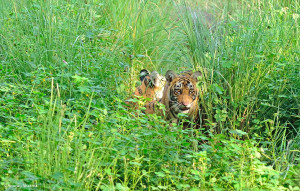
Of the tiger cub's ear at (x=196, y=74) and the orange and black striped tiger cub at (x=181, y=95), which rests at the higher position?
the tiger cub's ear at (x=196, y=74)

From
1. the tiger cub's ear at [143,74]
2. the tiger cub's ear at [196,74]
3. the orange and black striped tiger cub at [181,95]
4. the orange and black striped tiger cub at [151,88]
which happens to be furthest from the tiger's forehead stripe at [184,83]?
the tiger cub's ear at [143,74]

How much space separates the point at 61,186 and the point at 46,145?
0.34 m

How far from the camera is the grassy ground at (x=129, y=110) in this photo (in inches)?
117

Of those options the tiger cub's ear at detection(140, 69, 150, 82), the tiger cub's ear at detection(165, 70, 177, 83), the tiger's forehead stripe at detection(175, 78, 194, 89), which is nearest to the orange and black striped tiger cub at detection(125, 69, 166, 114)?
the tiger cub's ear at detection(140, 69, 150, 82)

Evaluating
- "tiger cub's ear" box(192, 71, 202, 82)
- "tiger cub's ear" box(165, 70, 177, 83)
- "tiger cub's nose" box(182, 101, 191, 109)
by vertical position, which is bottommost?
"tiger cub's nose" box(182, 101, 191, 109)

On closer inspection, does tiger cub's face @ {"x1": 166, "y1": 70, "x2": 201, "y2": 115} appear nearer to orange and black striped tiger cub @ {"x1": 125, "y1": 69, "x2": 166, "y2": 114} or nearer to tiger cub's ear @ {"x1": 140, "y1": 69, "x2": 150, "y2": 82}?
orange and black striped tiger cub @ {"x1": 125, "y1": 69, "x2": 166, "y2": 114}

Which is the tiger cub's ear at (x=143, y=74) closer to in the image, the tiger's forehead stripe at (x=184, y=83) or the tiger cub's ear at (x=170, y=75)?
the tiger cub's ear at (x=170, y=75)

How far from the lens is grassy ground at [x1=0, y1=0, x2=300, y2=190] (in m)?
2.97

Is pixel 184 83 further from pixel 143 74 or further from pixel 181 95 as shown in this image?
pixel 143 74

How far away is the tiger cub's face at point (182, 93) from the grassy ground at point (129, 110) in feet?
0.55

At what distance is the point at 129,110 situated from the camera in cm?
455

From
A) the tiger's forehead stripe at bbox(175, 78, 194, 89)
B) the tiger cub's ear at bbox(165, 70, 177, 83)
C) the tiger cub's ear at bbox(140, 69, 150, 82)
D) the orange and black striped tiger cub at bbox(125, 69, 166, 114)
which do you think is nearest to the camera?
the tiger's forehead stripe at bbox(175, 78, 194, 89)

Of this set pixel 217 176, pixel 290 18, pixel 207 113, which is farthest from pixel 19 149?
pixel 290 18

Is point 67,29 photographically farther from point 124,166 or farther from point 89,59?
point 124,166
